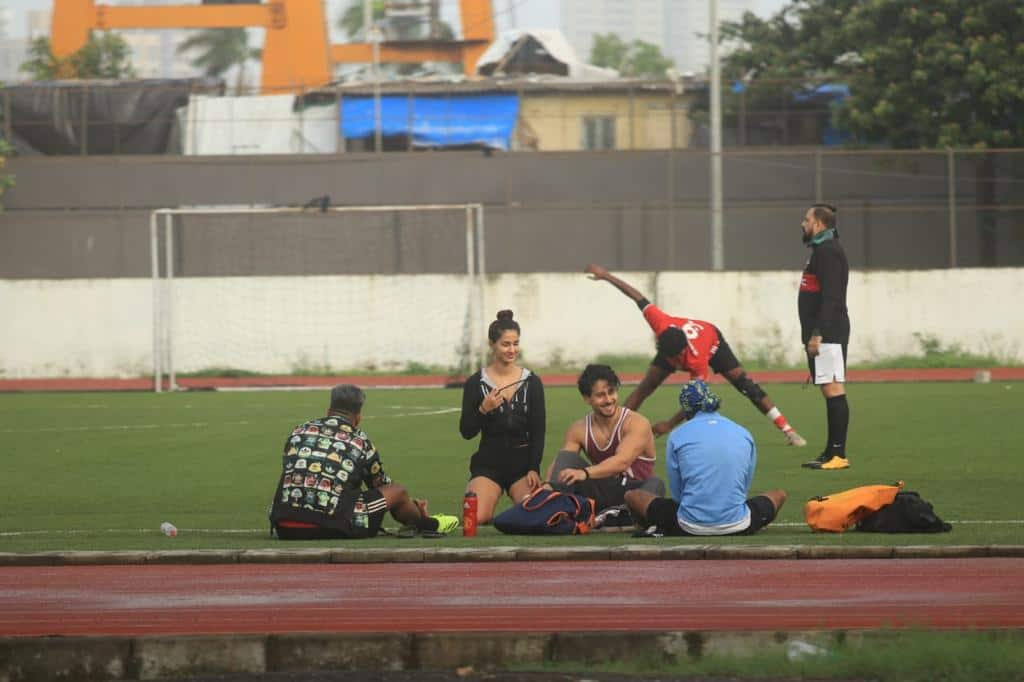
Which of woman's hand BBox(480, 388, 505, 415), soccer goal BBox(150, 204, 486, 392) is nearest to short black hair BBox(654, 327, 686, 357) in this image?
woman's hand BBox(480, 388, 505, 415)

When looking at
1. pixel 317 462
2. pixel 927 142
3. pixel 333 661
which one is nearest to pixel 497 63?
pixel 927 142

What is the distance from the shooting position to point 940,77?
43.0 m

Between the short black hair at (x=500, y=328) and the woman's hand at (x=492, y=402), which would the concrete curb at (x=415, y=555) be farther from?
the short black hair at (x=500, y=328)

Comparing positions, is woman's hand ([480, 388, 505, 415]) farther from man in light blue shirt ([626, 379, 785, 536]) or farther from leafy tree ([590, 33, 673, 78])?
leafy tree ([590, 33, 673, 78])

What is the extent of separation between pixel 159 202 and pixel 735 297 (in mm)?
20612

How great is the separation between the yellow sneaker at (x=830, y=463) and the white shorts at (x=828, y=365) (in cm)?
67

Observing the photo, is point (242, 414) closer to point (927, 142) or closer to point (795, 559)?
point (795, 559)

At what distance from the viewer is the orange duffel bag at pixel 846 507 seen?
11.4m

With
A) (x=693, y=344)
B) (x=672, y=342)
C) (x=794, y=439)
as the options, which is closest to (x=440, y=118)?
(x=794, y=439)

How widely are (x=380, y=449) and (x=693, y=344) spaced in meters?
3.29

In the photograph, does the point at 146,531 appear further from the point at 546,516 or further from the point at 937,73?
the point at 937,73

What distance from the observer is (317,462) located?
11398mm

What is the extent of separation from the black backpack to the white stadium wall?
68.0ft

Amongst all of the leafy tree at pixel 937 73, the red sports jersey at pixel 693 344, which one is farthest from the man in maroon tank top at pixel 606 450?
the leafy tree at pixel 937 73
